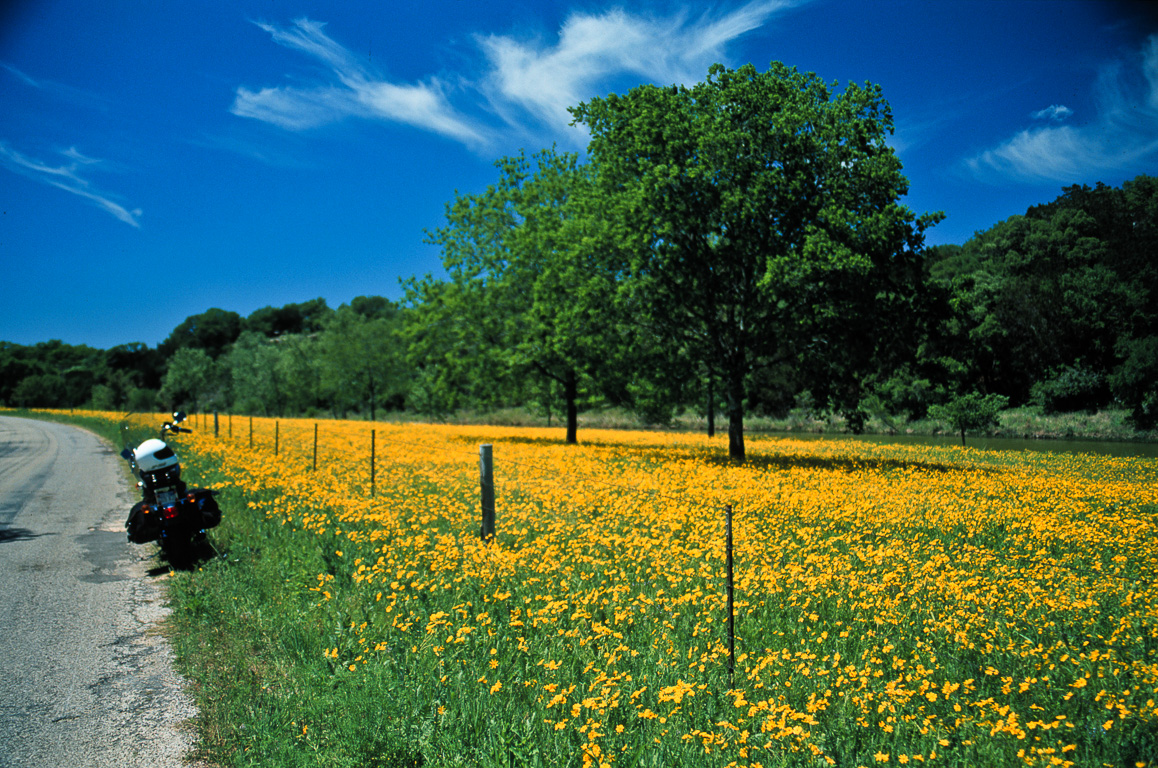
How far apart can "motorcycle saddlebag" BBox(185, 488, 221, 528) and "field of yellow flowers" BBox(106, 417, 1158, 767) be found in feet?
2.35

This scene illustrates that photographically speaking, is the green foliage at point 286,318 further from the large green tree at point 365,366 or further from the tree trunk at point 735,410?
the tree trunk at point 735,410

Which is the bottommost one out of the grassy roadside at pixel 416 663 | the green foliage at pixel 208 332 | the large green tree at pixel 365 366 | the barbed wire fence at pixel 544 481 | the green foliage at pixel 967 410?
the grassy roadside at pixel 416 663

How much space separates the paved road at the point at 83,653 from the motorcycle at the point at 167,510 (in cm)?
47

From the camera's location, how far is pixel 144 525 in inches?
327

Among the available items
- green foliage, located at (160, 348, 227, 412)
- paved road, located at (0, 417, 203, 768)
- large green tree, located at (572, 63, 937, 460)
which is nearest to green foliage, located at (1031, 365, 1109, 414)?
large green tree, located at (572, 63, 937, 460)

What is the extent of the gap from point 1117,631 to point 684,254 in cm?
1696

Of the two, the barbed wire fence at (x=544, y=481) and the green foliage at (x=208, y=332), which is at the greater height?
the green foliage at (x=208, y=332)

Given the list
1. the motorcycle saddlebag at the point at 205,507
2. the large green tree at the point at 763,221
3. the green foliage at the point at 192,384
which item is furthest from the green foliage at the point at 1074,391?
the green foliage at the point at 192,384

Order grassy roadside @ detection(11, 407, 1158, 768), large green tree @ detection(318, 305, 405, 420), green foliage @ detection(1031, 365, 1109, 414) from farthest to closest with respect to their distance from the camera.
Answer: large green tree @ detection(318, 305, 405, 420) → green foliage @ detection(1031, 365, 1109, 414) → grassy roadside @ detection(11, 407, 1158, 768)

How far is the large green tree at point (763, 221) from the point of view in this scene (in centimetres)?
1825

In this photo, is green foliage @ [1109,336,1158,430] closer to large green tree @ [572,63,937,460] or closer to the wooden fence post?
large green tree @ [572,63,937,460]

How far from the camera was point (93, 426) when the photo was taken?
46344 mm

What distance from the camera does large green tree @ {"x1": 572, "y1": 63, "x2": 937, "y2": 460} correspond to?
18250 mm

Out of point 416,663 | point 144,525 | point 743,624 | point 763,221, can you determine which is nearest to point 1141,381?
point 763,221
